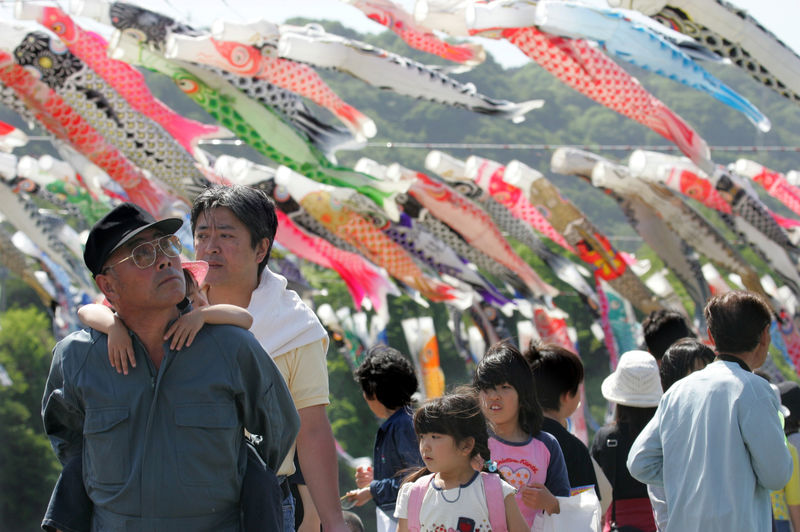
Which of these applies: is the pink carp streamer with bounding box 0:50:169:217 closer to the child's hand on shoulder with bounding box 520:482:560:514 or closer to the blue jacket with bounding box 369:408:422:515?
the blue jacket with bounding box 369:408:422:515

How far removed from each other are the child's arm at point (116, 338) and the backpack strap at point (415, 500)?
124 cm

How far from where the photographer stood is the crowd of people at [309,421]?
8.48ft

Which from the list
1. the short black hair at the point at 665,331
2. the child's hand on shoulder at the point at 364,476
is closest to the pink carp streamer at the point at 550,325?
the short black hair at the point at 665,331

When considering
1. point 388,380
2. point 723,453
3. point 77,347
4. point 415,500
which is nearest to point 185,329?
point 77,347

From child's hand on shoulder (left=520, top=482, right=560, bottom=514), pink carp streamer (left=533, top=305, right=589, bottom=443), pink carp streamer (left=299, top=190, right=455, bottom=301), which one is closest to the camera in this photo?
child's hand on shoulder (left=520, top=482, right=560, bottom=514)

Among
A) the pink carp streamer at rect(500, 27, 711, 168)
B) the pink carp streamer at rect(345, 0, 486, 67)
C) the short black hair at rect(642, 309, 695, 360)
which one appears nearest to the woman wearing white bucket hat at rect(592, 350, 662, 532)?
the short black hair at rect(642, 309, 695, 360)

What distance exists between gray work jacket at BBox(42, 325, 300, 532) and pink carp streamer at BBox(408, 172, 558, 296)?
1132 cm

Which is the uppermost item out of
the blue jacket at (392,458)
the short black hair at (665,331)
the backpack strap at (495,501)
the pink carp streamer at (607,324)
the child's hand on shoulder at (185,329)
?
the child's hand on shoulder at (185,329)

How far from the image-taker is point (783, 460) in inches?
135

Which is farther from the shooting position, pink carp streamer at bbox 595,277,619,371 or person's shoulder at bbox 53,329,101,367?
pink carp streamer at bbox 595,277,619,371

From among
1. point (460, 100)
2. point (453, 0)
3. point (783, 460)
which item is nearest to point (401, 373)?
point (783, 460)

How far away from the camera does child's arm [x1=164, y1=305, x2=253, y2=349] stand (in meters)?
2.62

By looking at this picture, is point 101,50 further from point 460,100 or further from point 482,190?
point 482,190

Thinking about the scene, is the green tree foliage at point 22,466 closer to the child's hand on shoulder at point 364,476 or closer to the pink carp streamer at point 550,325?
the pink carp streamer at point 550,325
